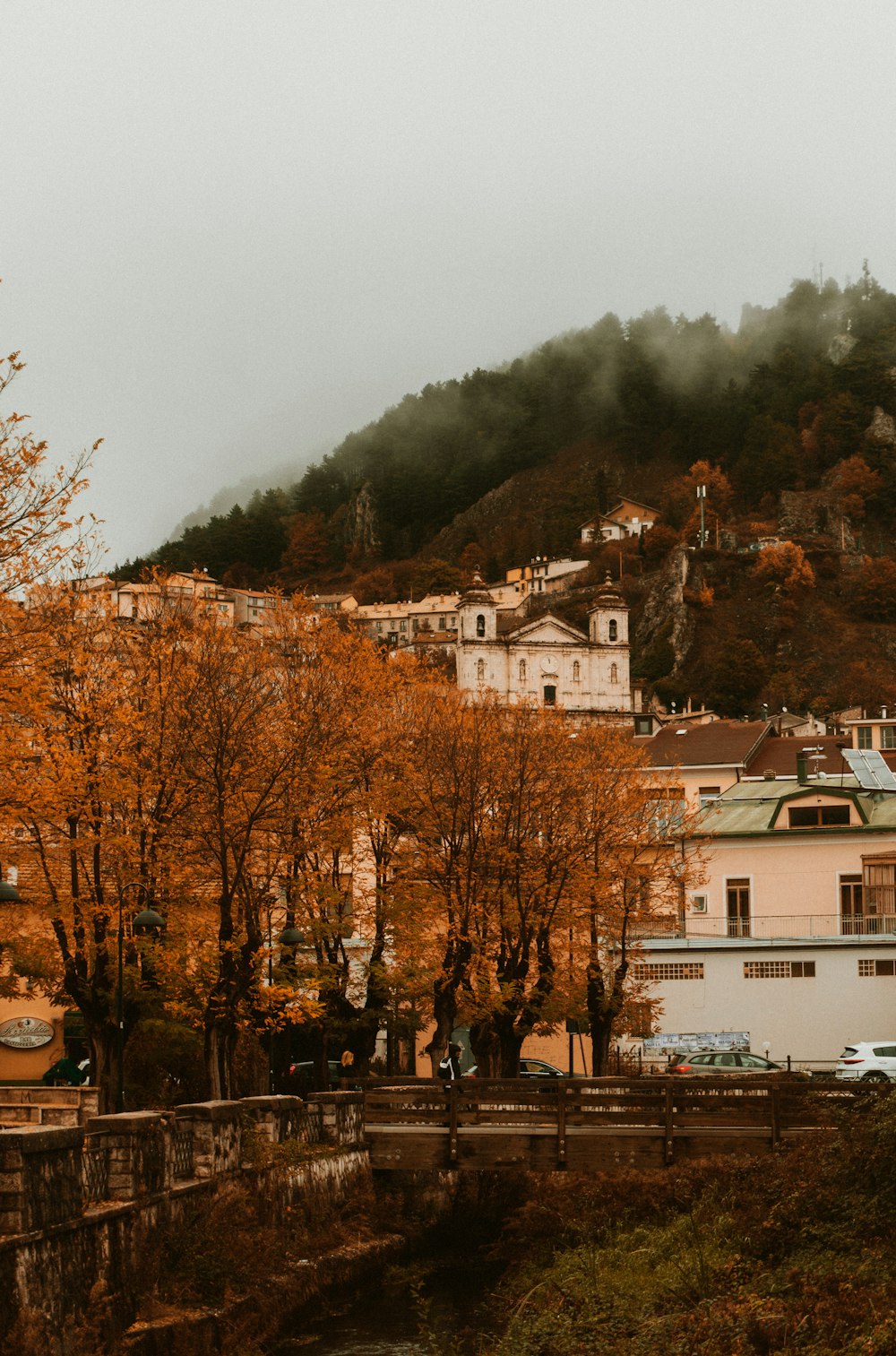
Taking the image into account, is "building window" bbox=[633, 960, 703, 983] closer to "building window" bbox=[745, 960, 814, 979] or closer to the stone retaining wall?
"building window" bbox=[745, 960, 814, 979]

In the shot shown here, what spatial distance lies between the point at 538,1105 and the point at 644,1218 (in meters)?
2.86

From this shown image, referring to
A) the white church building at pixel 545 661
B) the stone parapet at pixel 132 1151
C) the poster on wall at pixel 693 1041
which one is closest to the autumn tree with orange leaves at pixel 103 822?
the stone parapet at pixel 132 1151

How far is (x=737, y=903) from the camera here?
55.0 metres

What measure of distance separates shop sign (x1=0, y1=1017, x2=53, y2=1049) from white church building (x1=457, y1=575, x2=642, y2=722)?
91260 mm

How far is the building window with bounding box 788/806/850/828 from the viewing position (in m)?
54.8

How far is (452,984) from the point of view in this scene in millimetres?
36562

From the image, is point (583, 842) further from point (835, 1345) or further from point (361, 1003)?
point (835, 1345)

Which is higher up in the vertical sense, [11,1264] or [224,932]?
[224,932]

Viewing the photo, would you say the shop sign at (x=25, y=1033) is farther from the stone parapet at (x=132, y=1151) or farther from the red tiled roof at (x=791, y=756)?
the red tiled roof at (x=791, y=756)

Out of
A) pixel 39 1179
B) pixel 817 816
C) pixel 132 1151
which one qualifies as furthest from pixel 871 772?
pixel 39 1179

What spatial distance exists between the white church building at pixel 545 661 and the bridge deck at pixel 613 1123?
362 feet

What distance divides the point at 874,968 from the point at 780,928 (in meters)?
3.92

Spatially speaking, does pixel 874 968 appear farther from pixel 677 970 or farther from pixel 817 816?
pixel 817 816

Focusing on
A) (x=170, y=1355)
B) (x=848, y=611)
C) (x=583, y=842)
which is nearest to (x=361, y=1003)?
(x=583, y=842)
